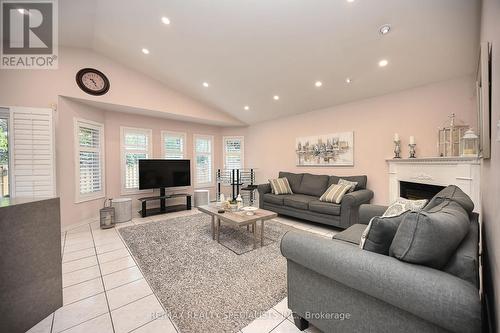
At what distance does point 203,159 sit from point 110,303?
4.69 m

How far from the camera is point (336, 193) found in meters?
3.65

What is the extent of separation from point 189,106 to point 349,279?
16.7 ft

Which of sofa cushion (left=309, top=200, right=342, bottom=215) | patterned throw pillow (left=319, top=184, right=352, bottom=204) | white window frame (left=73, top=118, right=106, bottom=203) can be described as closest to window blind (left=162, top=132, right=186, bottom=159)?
white window frame (left=73, top=118, right=106, bottom=203)

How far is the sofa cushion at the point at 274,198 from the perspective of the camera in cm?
434

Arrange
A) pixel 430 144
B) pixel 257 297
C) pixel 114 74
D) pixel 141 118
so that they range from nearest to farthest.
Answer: pixel 257 297 → pixel 430 144 → pixel 114 74 → pixel 141 118

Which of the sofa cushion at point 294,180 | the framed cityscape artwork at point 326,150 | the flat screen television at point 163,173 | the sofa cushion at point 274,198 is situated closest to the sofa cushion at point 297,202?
the sofa cushion at point 274,198

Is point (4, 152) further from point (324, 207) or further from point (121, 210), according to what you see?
point (324, 207)

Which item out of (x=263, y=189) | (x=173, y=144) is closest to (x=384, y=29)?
(x=263, y=189)

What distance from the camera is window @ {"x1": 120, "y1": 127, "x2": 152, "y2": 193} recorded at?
4.84 metres

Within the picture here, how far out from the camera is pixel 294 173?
5.19 m

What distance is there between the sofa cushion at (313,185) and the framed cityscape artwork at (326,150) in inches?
16.1

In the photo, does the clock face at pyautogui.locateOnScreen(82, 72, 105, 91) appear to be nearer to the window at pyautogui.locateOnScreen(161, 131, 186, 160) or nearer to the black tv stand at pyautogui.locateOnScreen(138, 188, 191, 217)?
the window at pyautogui.locateOnScreen(161, 131, 186, 160)

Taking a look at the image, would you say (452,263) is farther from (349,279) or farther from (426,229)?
(349,279)

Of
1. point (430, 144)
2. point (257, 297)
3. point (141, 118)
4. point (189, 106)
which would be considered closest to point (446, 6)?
point (430, 144)
